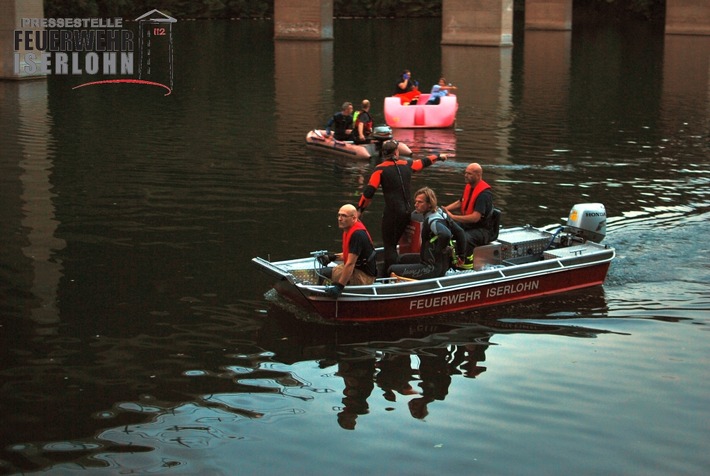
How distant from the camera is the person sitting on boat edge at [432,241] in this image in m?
12.6

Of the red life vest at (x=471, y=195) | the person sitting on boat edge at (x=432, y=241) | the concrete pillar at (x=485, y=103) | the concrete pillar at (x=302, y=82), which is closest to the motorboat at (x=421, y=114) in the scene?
the concrete pillar at (x=485, y=103)

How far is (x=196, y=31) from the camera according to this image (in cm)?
6831

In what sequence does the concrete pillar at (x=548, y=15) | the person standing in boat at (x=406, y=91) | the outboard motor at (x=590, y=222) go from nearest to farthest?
the outboard motor at (x=590, y=222)
the person standing in boat at (x=406, y=91)
the concrete pillar at (x=548, y=15)

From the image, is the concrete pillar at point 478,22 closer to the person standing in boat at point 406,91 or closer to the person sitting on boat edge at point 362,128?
the person standing in boat at point 406,91

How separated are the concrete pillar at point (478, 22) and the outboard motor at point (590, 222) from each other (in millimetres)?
43545

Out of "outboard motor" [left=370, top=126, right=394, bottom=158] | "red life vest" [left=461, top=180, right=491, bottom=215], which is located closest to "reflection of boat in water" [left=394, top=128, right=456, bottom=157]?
"outboard motor" [left=370, top=126, right=394, bottom=158]

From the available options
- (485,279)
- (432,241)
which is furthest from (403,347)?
(485,279)

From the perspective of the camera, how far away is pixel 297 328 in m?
12.5

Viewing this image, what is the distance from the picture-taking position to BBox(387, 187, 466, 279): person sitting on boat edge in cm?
1262

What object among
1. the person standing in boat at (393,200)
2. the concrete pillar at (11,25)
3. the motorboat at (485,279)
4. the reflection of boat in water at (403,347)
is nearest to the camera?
the reflection of boat in water at (403,347)

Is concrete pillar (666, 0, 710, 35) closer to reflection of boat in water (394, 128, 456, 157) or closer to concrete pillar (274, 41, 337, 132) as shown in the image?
concrete pillar (274, 41, 337, 132)

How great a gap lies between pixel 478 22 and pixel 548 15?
1602 cm

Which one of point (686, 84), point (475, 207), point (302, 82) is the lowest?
point (475, 207)

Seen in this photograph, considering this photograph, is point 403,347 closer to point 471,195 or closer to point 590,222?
point 471,195
